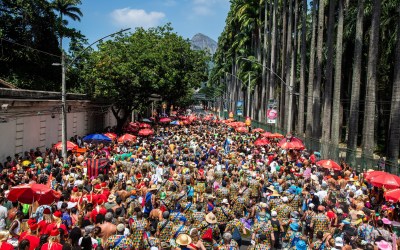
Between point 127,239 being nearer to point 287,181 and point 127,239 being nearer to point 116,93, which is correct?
point 287,181

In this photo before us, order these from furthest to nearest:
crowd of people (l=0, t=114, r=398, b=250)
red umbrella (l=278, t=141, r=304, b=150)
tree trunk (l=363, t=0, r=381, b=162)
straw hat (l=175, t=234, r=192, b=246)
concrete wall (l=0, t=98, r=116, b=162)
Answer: tree trunk (l=363, t=0, r=381, b=162) → concrete wall (l=0, t=98, r=116, b=162) → red umbrella (l=278, t=141, r=304, b=150) → crowd of people (l=0, t=114, r=398, b=250) → straw hat (l=175, t=234, r=192, b=246)

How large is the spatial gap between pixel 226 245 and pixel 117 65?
2919 centimetres

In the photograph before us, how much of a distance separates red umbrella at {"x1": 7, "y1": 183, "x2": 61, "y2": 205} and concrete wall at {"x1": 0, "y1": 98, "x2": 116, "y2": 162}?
12.1 metres

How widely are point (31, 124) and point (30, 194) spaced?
17025mm

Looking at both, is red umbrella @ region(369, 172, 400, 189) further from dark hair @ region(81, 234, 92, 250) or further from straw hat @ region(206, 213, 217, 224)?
dark hair @ region(81, 234, 92, 250)

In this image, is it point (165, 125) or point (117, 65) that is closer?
point (117, 65)

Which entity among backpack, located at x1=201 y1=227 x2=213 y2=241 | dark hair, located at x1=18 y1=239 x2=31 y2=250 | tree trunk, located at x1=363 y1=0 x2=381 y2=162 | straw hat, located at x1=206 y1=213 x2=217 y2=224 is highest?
tree trunk, located at x1=363 y1=0 x2=381 y2=162

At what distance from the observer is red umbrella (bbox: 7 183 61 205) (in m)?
9.91

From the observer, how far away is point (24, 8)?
123ft

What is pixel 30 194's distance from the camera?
995 centimetres

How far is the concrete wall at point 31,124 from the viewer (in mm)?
22414

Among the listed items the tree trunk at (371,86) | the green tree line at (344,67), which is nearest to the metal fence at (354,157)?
the green tree line at (344,67)

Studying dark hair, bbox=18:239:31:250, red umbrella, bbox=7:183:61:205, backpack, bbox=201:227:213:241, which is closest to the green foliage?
red umbrella, bbox=7:183:61:205

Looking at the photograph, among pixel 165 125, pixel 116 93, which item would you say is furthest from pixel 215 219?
pixel 165 125
